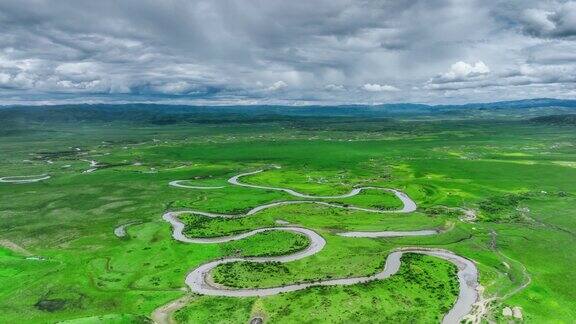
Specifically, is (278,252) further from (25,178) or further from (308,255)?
(25,178)

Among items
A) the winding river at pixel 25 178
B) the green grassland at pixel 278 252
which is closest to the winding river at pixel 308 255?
the green grassland at pixel 278 252

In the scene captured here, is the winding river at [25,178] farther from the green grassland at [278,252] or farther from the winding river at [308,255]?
the winding river at [308,255]

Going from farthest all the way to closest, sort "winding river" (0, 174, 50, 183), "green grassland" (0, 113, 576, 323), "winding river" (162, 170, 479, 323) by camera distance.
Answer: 1. "winding river" (0, 174, 50, 183)
2. "winding river" (162, 170, 479, 323)
3. "green grassland" (0, 113, 576, 323)

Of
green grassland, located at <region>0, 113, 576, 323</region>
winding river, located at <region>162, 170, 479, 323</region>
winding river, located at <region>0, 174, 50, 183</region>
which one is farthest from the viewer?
winding river, located at <region>0, 174, 50, 183</region>

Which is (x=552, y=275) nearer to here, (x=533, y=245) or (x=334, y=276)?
(x=533, y=245)

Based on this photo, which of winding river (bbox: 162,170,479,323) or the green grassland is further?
winding river (bbox: 162,170,479,323)

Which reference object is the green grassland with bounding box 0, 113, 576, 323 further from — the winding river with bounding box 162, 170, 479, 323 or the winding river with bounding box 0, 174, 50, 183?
the winding river with bounding box 0, 174, 50, 183

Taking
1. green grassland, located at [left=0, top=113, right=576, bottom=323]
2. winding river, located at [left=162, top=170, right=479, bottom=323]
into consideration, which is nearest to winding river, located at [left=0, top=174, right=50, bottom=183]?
A: green grassland, located at [left=0, top=113, right=576, bottom=323]

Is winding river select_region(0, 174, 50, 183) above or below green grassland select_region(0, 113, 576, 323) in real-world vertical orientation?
below

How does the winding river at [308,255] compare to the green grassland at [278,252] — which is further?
the winding river at [308,255]

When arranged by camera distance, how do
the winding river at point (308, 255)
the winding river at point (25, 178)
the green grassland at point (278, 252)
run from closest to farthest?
the green grassland at point (278, 252)
the winding river at point (308, 255)
the winding river at point (25, 178)

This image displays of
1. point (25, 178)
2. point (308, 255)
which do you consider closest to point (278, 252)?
point (308, 255)
